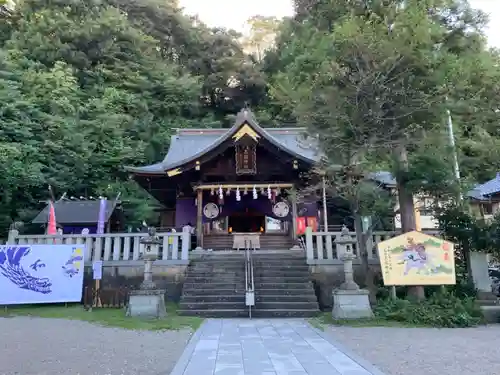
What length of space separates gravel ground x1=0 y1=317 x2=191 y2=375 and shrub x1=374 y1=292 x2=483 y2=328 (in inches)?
189

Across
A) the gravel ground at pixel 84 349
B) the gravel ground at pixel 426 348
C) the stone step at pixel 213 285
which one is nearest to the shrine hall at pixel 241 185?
the stone step at pixel 213 285

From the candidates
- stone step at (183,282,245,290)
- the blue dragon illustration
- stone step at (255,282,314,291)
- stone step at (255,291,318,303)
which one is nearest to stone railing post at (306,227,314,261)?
stone step at (255,282,314,291)

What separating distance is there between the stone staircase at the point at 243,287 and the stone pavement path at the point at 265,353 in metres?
1.44

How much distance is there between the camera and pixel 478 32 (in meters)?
9.75

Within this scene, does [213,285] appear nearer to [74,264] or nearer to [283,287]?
[283,287]

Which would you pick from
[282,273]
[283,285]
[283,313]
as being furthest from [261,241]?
[283,313]

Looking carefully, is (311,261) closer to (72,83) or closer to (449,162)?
(449,162)

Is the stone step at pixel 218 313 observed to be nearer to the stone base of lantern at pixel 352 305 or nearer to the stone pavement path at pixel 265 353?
the stone pavement path at pixel 265 353

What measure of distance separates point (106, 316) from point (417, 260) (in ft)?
25.6

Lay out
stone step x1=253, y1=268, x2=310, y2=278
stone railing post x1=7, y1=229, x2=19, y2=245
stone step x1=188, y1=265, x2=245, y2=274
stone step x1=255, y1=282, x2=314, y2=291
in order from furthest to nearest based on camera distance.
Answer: stone railing post x1=7, y1=229, x2=19, y2=245, stone step x1=188, y1=265, x2=245, y2=274, stone step x1=253, y1=268, x2=310, y2=278, stone step x1=255, y1=282, x2=314, y2=291

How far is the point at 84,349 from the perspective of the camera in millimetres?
6102

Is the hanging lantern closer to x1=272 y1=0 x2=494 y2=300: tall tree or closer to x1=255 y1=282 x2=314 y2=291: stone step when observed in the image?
x1=255 y1=282 x2=314 y2=291: stone step

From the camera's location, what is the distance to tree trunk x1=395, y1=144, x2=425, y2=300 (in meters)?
9.88

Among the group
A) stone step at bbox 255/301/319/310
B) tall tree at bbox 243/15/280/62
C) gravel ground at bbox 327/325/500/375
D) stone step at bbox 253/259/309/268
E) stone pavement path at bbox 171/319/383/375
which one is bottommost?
gravel ground at bbox 327/325/500/375
